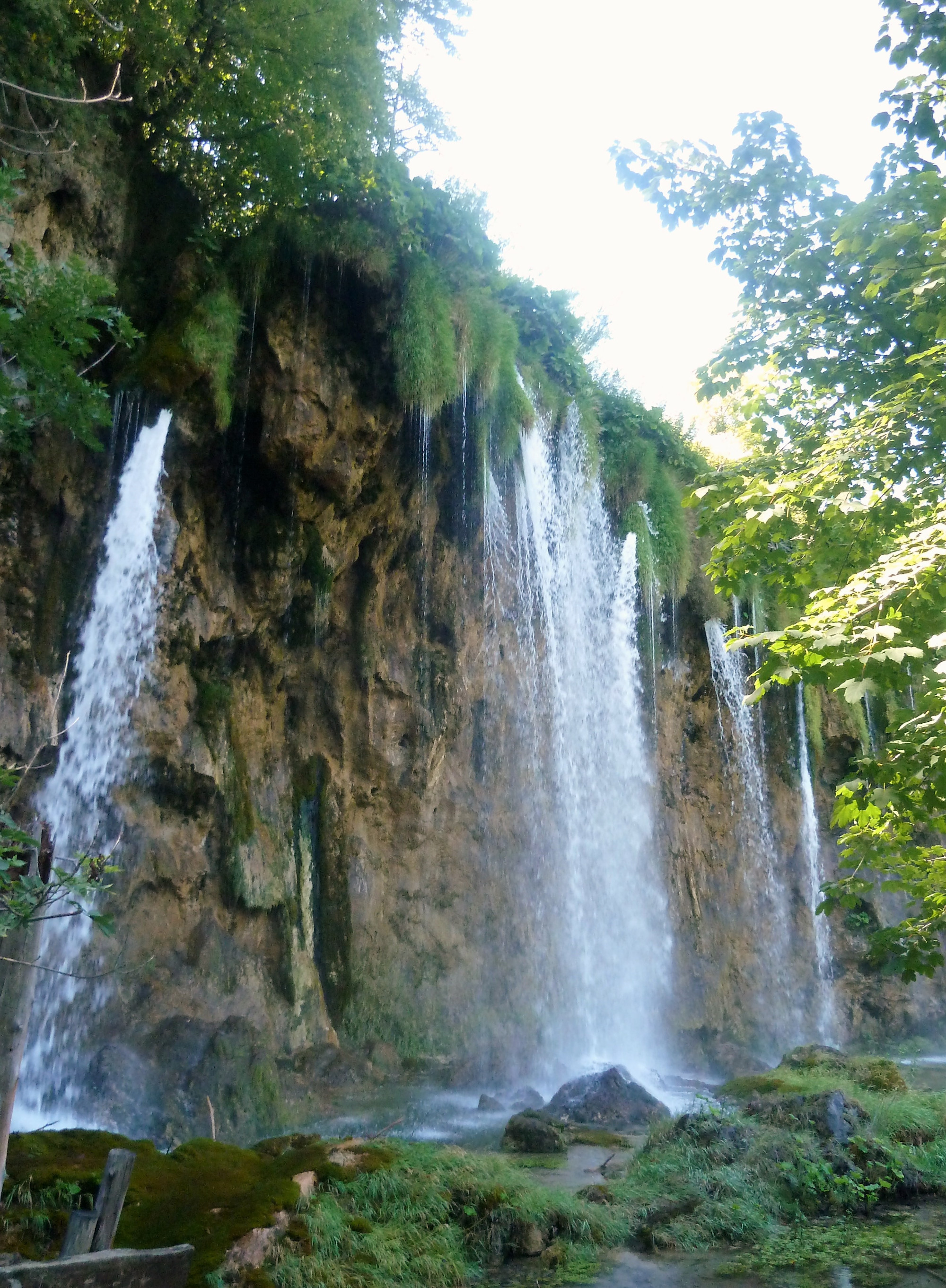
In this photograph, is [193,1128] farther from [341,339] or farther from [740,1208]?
[341,339]

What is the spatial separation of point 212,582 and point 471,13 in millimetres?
8902

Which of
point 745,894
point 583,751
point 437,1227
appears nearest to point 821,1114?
point 437,1227

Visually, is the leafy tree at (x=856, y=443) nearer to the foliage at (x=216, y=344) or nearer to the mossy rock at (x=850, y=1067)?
the mossy rock at (x=850, y=1067)

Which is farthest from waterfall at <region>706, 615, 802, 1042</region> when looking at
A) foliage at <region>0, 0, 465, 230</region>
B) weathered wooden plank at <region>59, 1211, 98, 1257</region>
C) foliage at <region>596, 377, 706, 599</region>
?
weathered wooden plank at <region>59, 1211, 98, 1257</region>

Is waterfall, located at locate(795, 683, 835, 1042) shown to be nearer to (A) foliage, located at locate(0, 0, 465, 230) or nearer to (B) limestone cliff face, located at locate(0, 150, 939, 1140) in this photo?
(B) limestone cliff face, located at locate(0, 150, 939, 1140)

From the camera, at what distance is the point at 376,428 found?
12133 millimetres

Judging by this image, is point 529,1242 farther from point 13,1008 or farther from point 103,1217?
point 13,1008

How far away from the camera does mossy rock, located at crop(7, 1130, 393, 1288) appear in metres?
4.67

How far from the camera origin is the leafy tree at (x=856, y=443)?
4.88 meters

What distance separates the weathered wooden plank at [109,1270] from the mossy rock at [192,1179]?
529 mm

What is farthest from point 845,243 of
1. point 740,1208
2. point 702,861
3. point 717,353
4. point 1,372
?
point 702,861

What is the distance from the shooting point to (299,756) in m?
12.1

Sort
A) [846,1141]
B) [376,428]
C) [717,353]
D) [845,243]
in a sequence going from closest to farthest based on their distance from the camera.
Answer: [845,243] → [846,1141] → [717,353] → [376,428]

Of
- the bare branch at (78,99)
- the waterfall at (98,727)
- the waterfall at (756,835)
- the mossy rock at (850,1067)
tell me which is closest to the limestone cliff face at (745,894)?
the waterfall at (756,835)
